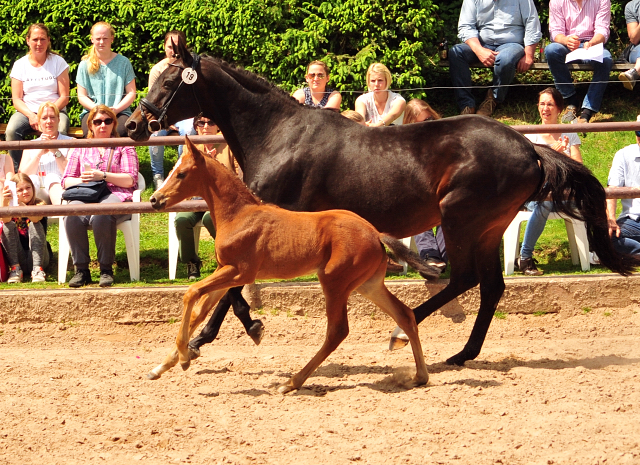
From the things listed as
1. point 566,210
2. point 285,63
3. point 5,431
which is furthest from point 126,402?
point 285,63

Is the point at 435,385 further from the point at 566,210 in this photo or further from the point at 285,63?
the point at 285,63

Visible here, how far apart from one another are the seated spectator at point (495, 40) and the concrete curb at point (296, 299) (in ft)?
11.2

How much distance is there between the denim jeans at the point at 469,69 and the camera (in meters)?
9.52

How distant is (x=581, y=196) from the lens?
225 inches

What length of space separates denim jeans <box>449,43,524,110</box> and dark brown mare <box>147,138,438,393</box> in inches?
201

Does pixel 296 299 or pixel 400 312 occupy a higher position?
pixel 400 312

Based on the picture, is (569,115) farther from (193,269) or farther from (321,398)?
(321,398)

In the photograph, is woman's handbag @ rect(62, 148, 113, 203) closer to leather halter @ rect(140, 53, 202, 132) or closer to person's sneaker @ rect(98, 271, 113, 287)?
person's sneaker @ rect(98, 271, 113, 287)

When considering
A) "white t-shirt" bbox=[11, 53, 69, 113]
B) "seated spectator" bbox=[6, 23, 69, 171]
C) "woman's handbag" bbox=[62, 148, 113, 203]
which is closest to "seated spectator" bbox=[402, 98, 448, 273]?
"woman's handbag" bbox=[62, 148, 113, 203]

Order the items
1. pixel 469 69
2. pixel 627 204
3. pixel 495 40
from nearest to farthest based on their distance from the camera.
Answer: pixel 627 204 < pixel 495 40 < pixel 469 69

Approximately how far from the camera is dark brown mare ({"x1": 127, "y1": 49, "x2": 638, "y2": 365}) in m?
5.46

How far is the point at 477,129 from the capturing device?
5.50 m

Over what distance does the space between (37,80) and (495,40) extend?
520 centimetres

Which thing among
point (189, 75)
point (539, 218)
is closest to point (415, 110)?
point (539, 218)
